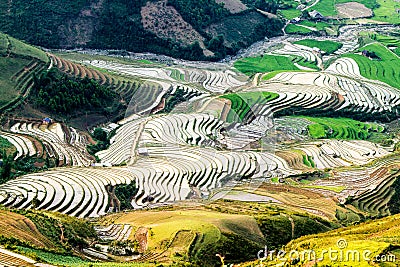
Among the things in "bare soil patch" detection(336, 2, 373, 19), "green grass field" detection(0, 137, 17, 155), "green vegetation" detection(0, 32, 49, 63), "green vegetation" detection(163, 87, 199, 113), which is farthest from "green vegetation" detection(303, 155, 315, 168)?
"bare soil patch" detection(336, 2, 373, 19)

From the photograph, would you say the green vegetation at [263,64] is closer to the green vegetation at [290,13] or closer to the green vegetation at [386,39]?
the green vegetation at [386,39]

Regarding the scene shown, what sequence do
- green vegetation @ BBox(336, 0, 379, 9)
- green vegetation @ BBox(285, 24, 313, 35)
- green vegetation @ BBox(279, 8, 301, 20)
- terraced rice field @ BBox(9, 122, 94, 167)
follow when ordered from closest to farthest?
terraced rice field @ BBox(9, 122, 94, 167) → green vegetation @ BBox(285, 24, 313, 35) → green vegetation @ BBox(279, 8, 301, 20) → green vegetation @ BBox(336, 0, 379, 9)

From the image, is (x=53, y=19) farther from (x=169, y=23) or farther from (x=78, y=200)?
(x=78, y=200)

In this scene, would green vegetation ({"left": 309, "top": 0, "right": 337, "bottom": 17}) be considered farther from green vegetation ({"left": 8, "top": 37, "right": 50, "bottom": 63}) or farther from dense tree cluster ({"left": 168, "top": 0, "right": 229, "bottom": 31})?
green vegetation ({"left": 8, "top": 37, "right": 50, "bottom": 63})

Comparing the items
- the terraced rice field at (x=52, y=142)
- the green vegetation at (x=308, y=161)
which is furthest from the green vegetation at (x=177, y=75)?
the green vegetation at (x=308, y=161)

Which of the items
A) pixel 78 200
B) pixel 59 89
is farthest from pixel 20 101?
pixel 78 200

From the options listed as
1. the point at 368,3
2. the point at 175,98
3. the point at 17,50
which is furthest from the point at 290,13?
the point at 17,50
